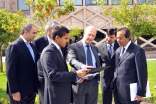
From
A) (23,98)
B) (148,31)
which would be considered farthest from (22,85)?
(148,31)

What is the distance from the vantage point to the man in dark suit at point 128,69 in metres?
4.09

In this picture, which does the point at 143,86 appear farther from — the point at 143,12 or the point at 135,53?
the point at 143,12

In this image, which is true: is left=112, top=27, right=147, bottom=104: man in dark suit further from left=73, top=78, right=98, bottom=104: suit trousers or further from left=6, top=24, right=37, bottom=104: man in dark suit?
left=6, top=24, right=37, bottom=104: man in dark suit

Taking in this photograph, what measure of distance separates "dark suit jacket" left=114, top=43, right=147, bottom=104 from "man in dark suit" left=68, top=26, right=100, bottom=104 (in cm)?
38

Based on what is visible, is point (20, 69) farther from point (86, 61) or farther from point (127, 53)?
point (127, 53)

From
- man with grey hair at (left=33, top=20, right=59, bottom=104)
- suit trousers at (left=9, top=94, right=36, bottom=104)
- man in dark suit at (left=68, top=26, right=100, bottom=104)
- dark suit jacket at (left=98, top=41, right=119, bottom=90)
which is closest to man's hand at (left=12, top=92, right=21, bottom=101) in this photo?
suit trousers at (left=9, top=94, right=36, bottom=104)

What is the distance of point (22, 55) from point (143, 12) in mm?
5600

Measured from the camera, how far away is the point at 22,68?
170 inches

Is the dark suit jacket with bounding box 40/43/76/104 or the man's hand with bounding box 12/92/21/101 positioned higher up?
the dark suit jacket with bounding box 40/43/76/104

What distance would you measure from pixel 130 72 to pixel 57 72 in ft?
4.34

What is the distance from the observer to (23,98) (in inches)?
175

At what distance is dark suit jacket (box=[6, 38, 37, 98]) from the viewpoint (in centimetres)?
419

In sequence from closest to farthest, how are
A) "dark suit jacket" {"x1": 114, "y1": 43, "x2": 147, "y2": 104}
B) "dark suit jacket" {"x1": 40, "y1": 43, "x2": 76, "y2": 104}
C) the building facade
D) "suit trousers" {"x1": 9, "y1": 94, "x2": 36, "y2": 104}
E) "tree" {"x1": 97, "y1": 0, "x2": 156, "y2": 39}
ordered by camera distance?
"dark suit jacket" {"x1": 40, "y1": 43, "x2": 76, "y2": 104}, "dark suit jacket" {"x1": 114, "y1": 43, "x2": 147, "y2": 104}, "suit trousers" {"x1": 9, "y1": 94, "x2": 36, "y2": 104}, "tree" {"x1": 97, "y1": 0, "x2": 156, "y2": 39}, the building facade

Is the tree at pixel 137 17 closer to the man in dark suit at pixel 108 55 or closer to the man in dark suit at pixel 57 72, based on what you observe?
the man in dark suit at pixel 108 55
